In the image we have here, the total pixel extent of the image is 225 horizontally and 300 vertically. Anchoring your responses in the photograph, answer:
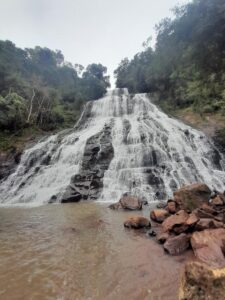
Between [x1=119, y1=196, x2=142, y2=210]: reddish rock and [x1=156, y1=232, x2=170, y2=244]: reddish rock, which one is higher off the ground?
[x1=119, y1=196, x2=142, y2=210]: reddish rock

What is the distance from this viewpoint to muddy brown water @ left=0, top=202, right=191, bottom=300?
3991mm

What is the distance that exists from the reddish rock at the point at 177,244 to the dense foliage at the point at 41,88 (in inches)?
868

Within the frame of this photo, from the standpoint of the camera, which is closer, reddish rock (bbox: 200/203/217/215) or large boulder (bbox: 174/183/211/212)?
reddish rock (bbox: 200/203/217/215)

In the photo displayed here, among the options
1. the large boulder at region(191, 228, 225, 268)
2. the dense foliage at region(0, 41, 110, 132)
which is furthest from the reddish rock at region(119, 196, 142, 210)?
the dense foliage at region(0, 41, 110, 132)

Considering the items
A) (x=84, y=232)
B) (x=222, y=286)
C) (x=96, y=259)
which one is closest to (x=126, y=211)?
(x=84, y=232)

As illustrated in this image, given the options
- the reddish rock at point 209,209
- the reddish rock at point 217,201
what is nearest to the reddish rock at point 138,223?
the reddish rock at point 209,209

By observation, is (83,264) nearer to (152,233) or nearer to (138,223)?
(152,233)

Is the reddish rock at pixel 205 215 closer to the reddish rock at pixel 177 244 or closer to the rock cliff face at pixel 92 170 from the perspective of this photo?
the reddish rock at pixel 177 244

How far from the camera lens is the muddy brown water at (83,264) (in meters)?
3.99

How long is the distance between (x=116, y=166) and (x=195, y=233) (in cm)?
1042

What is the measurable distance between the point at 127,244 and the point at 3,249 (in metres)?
2.64

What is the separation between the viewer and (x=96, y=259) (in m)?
5.21

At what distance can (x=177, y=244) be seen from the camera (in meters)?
5.62

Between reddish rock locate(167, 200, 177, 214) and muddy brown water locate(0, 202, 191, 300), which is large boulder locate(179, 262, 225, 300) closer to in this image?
muddy brown water locate(0, 202, 191, 300)
